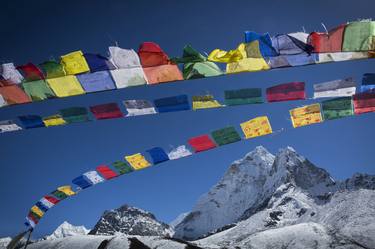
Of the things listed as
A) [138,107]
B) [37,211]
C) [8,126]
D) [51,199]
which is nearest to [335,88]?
[138,107]

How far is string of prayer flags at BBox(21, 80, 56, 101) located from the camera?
12.6 meters

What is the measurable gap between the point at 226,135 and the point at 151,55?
12.7 ft

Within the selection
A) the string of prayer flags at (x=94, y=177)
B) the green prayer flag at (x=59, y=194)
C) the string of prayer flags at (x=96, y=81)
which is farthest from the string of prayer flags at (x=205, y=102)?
the green prayer flag at (x=59, y=194)

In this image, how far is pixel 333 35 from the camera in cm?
1088

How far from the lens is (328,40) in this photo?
11.0 meters

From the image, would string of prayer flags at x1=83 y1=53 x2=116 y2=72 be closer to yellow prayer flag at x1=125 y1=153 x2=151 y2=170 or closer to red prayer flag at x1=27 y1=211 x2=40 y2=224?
yellow prayer flag at x1=125 y1=153 x2=151 y2=170

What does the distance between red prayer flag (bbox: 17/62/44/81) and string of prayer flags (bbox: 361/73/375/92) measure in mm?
9362

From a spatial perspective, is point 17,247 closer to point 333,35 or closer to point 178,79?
point 178,79

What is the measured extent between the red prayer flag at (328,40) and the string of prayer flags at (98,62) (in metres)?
5.45

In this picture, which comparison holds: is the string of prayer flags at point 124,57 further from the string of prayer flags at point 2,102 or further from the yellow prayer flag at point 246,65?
the string of prayer flags at point 2,102

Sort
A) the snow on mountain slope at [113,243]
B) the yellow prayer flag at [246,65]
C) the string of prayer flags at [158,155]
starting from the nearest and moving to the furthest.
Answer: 1. the yellow prayer flag at [246,65]
2. the string of prayer flags at [158,155]
3. the snow on mountain slope at [113,243]

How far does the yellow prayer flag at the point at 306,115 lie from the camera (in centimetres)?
1327

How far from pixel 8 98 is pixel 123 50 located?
456cm

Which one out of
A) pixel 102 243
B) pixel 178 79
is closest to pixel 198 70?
pixel 178 79
